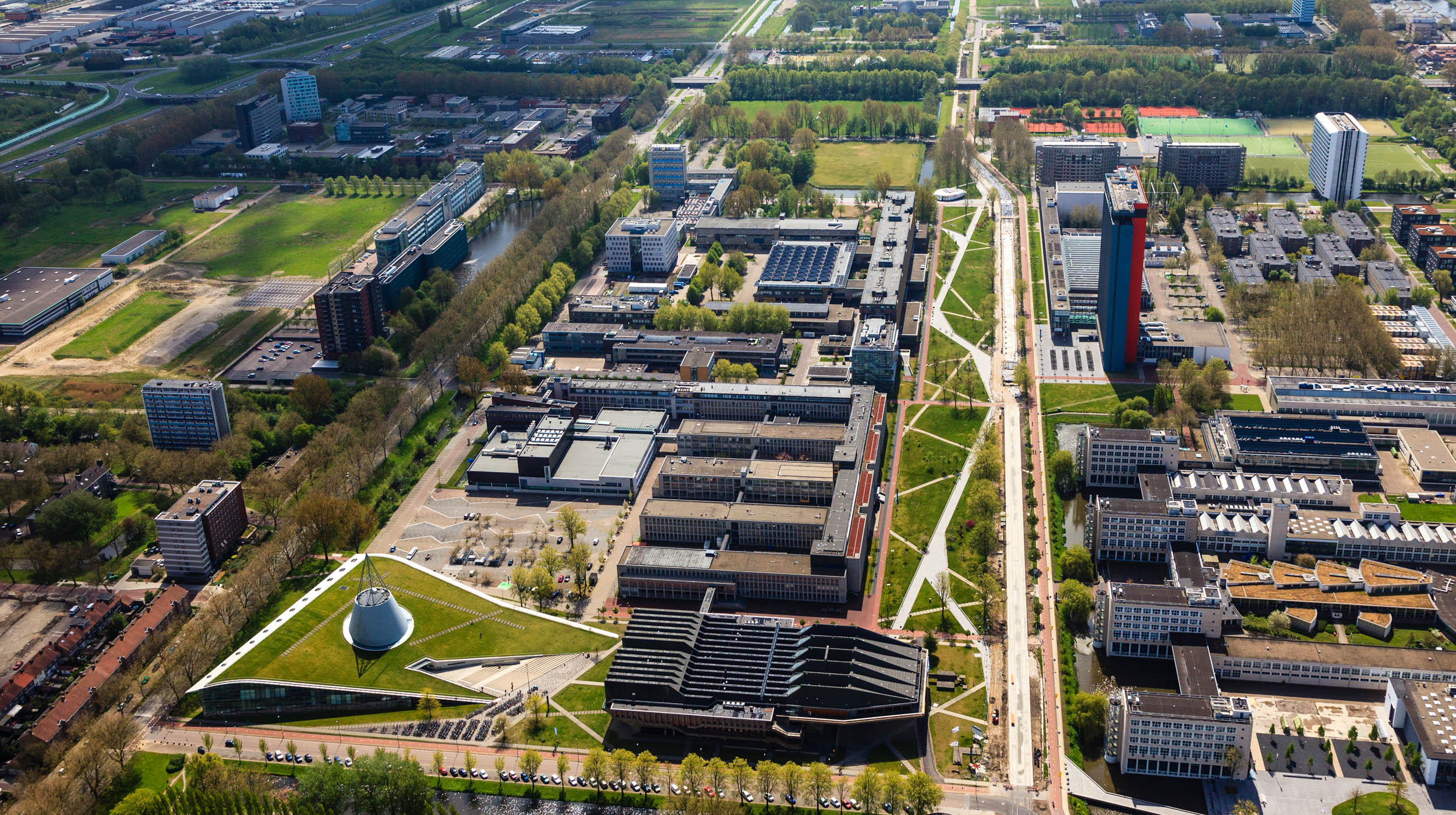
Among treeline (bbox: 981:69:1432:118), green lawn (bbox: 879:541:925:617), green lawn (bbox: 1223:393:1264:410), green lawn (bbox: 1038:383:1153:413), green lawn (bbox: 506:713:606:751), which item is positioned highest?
treeline (bbox: 981:69:1432:118)

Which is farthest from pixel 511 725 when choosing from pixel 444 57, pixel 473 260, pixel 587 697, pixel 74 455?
pixel 444 57

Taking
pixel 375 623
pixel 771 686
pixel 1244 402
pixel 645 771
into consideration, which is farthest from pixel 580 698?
pixel 1244 402

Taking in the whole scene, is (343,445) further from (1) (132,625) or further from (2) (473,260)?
(2) (473,260)

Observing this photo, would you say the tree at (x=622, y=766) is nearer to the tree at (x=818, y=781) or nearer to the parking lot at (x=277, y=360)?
the tree at (x=818, y=781)

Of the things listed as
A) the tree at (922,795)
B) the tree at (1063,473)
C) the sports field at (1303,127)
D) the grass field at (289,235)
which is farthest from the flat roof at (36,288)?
the sports field at (1303,127)

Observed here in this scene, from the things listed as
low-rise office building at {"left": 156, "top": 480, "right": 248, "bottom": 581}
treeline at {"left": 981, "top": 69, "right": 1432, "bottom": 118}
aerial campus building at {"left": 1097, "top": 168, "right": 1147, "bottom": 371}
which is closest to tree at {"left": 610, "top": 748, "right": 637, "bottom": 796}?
low-rise office building at {"left": 156, "top": 480, "right": 248, "bottom": 581}

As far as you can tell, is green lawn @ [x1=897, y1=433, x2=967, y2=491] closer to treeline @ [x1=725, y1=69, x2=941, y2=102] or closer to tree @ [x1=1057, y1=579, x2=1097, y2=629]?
tree @ [x1=1057, y1=579, x2=1097, y2=629]
